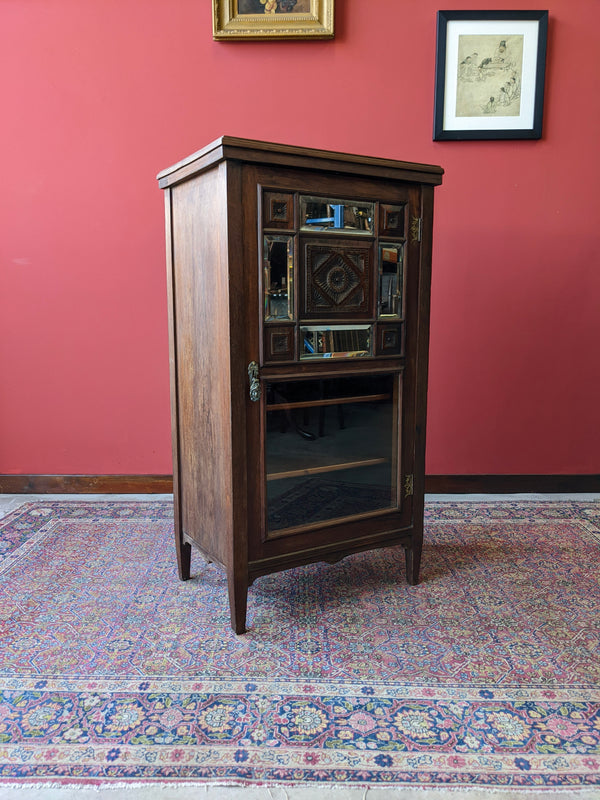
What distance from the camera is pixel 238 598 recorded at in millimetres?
1837

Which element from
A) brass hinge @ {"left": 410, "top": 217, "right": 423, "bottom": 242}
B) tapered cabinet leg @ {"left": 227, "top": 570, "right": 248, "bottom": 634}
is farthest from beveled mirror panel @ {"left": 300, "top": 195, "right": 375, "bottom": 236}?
tapered cabinet leg @ {"left": 227, "top": 570, "right": 248, "bottom": 634}

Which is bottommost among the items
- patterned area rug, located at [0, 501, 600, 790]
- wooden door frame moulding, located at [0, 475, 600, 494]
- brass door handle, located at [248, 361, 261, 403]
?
patterned area rug, located at [0, 501, 600, 790]

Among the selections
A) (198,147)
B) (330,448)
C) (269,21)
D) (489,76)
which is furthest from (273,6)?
(330,448)

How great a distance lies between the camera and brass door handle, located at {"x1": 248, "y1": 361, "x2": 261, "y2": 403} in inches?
69.9

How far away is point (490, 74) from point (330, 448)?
2.14 metres

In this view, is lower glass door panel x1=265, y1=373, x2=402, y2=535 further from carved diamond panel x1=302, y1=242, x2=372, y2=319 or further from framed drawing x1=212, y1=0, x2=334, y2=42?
framed drawing x1=212, y1=0, x2=334, y2=42

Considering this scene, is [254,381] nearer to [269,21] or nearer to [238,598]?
[238,598]

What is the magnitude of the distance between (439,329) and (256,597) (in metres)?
1.68

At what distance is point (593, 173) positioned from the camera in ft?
9.75

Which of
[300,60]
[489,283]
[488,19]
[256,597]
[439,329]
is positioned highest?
[488,19]

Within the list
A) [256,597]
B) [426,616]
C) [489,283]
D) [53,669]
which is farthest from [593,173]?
[53,669]

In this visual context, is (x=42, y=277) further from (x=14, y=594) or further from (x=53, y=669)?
(x=53, y=669)

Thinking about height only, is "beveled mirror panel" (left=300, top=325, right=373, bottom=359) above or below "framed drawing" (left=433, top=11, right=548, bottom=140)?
below

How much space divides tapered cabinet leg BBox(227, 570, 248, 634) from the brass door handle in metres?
0.55
